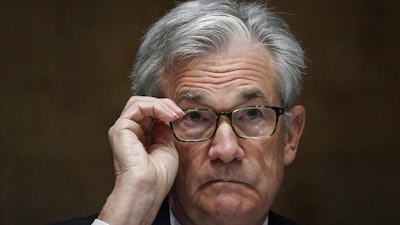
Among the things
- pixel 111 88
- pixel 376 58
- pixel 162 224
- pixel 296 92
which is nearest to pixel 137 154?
pixel 162 224

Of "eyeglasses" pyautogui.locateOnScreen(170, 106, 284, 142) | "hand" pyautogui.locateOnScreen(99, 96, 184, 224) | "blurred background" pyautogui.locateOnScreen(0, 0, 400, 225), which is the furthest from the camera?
"blurred background" pyautogui.locateOnScreen(0, 0, 400, 225)

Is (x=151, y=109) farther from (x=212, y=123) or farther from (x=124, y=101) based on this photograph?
(x=124, y=101)

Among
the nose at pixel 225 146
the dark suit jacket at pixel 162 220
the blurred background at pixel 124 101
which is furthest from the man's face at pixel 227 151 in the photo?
the blurred background at pixel 124 101

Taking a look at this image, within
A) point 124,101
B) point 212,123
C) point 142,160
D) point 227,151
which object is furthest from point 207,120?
point 124,101

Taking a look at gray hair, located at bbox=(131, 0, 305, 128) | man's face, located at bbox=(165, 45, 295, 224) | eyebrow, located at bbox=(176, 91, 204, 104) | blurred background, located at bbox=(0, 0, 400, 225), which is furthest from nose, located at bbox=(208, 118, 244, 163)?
blurred background, located at bbox=(0, 0, 400, 225)

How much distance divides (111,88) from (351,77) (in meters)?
1.25

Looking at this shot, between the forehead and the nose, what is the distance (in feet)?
0.25

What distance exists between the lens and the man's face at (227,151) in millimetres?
2559

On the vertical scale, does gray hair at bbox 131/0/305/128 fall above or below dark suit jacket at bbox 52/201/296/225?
above

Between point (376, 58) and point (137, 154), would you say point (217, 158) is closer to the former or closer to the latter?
point (137, 154)

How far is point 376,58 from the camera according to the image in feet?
14.6

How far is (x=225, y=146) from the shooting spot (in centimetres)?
252

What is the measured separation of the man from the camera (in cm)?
254

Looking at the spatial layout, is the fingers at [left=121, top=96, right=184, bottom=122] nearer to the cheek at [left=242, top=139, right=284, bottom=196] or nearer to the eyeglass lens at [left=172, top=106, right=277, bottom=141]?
the eyeglass lens at [left=172, top=106, right=277, bottom=141]
